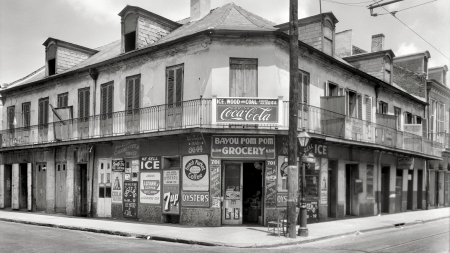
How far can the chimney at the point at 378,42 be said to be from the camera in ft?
97.0

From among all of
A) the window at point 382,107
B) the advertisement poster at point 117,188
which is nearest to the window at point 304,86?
the window at point 382,107

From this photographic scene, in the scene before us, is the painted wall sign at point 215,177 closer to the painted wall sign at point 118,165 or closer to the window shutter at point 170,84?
the window shutter at point 170,84

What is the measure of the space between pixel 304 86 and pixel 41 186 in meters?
14.4

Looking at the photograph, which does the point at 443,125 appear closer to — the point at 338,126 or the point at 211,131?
the point at 338,126

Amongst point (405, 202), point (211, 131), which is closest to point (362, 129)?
point (405, 202)

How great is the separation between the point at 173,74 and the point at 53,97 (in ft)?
28.7

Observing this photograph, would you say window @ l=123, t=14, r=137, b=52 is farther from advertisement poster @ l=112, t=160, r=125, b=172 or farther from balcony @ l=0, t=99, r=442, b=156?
advertisement poster @ l=112, t=160, r=125, b=172

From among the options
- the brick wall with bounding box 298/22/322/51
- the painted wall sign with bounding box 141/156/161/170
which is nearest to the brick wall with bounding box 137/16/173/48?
the painted wall sign with bounding box 141/156/161/170

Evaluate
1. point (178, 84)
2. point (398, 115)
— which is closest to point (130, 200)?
point (178, 84)

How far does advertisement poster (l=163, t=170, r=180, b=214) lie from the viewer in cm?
1700

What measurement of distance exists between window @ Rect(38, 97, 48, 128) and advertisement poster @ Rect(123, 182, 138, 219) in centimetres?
710

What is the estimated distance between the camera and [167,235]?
13555 mm

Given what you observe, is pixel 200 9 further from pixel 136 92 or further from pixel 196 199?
pixel 196 199

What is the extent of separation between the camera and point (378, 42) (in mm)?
29719
